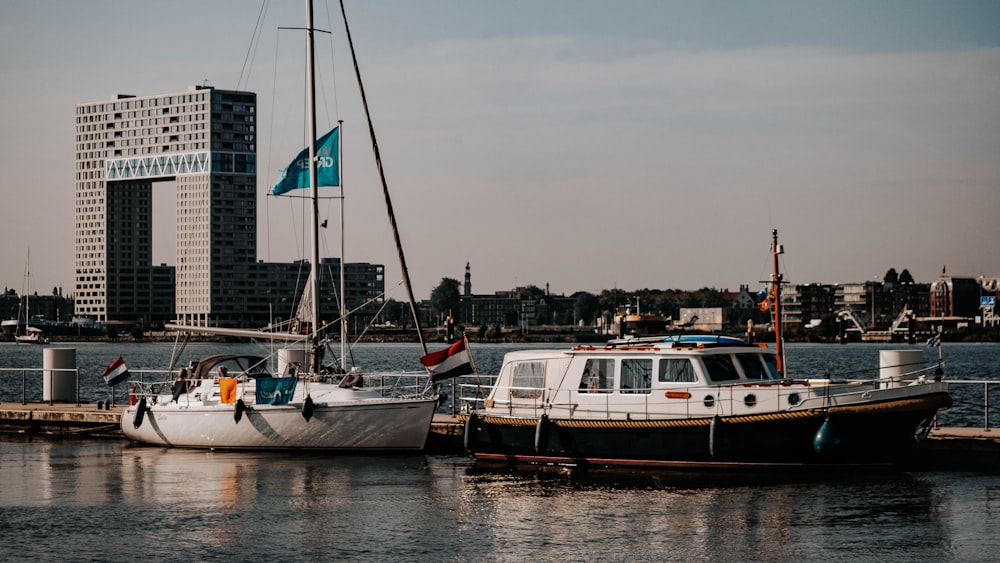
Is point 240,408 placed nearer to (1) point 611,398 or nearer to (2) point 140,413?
(2) point 140,413

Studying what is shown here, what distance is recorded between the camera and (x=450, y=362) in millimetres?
32250

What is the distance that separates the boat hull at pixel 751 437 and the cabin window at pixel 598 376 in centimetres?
84

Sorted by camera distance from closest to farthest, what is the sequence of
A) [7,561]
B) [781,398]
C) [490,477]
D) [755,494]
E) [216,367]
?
[7,561] < [755,494] < [781,398] < [490,477] < [216,367]

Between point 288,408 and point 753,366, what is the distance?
40.7 ft

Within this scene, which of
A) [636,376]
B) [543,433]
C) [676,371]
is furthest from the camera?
[543,433]

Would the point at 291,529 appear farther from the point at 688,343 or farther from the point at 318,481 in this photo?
the point at 688,343

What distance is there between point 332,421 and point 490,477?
549 centimetres

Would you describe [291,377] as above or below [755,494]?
above

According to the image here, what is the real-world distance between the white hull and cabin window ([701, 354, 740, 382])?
7688 mm

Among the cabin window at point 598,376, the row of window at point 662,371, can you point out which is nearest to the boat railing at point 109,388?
the cabin window at point 598,376

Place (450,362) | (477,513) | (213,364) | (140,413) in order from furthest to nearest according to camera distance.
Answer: (140,413) → (213,364) → (450,362) → (477,513)

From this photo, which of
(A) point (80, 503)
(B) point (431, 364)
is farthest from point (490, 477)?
(A) point (80, 503)

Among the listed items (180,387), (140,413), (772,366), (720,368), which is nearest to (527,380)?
(720,368)

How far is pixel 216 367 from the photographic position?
3666cm
